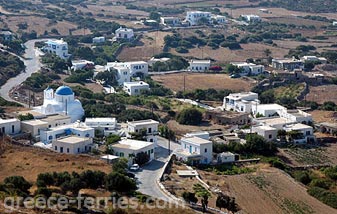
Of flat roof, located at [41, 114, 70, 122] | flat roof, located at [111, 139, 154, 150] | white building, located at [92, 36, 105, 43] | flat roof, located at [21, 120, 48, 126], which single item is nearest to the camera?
flat roof, located at [111, 139, 154, 150]

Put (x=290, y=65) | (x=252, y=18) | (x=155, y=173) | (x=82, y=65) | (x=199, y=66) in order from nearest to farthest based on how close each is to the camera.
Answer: (x=155, y=173) < (x=82, y=65) < (x=199, y=66) < (x=290, y=65) < (x=252, y=18)

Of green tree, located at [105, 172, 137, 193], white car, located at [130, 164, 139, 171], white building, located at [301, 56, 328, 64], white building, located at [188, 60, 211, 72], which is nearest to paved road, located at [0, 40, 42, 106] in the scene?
white building, located at [188, 60, 211, 72]

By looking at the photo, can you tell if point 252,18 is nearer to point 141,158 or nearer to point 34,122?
point 34,122

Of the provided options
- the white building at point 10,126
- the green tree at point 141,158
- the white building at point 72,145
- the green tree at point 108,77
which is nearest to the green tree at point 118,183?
the green tree at point 141,158

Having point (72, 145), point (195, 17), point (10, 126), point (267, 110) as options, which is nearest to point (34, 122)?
point (10, 126)

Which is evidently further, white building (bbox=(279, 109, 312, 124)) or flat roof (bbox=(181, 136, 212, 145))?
white building (bbox=(279, 109, 312, 124))

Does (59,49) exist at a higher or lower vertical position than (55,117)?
higher

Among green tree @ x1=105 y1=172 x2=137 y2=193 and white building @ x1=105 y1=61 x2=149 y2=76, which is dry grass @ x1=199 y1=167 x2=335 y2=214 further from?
white building @ x1=105 y1=61 x2=149 y2=76

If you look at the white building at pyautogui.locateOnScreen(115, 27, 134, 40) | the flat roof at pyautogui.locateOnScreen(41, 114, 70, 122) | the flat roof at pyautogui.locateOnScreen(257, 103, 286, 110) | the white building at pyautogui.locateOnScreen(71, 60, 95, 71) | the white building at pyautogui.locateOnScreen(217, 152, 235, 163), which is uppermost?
the white building at pyautogui.locateOnScreen(115, 27, 134, 40)
